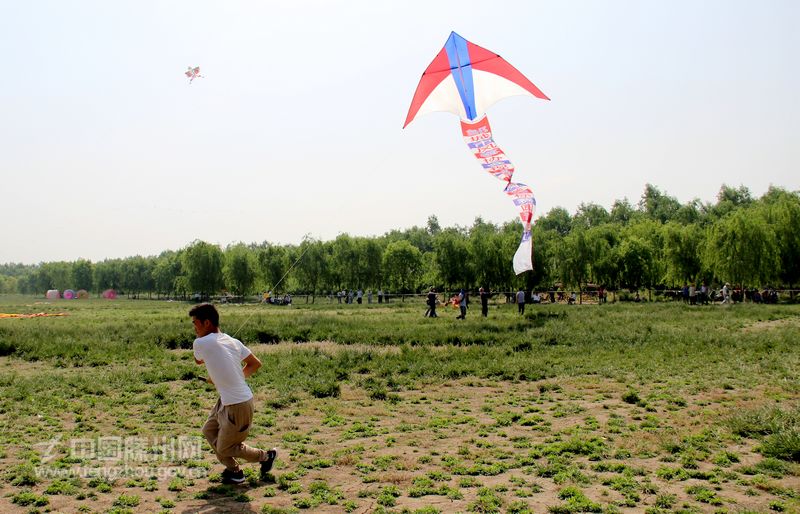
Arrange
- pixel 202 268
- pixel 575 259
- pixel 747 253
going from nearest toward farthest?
pixel 747 253 → pixel 575 259 → pixel 202 268

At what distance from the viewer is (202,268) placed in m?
81.4

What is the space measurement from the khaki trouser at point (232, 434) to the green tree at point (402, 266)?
74103 millimetres

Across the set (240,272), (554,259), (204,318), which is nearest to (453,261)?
(554,259)

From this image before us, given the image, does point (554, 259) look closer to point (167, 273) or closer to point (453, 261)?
point (453, 261)

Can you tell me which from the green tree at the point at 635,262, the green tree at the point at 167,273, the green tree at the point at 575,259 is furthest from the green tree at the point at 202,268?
the green tree at the point at 635,262

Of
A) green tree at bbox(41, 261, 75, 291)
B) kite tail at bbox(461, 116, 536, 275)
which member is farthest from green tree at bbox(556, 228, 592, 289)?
green tree at bbox(41, 261, 75, 291)

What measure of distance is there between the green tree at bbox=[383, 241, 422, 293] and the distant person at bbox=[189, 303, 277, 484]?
2915 inches

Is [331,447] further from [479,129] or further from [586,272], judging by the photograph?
[586,272]

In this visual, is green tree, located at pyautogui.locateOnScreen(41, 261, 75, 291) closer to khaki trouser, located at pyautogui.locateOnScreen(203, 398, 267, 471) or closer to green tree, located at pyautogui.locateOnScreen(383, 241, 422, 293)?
green tree, located at pyautogui.locateOnScreen(383, 241, 422, 293)

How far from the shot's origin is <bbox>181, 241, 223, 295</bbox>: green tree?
81.2 metres

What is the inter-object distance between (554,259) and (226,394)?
208 ft

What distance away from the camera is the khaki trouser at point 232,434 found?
6574mm

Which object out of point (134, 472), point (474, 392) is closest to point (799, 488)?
point (474, 392)

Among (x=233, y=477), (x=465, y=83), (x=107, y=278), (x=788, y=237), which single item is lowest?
(x=233, y=477)
